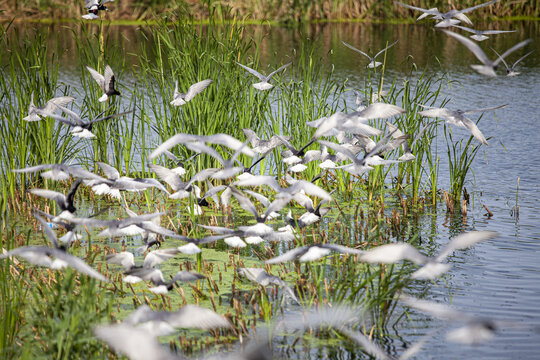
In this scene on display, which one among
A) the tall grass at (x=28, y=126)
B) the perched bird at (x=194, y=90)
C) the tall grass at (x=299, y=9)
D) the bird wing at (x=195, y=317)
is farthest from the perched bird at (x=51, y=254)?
the tall grass at (x=299, y=9)

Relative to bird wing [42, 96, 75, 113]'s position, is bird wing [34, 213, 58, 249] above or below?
below

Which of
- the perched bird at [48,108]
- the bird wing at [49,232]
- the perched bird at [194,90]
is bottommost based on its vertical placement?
the bird wing at [49,232]

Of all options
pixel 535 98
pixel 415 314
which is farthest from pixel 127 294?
pixel 535 98

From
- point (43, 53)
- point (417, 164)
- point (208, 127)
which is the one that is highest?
point (43, 53)

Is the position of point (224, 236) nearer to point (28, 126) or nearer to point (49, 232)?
point (49, 232)

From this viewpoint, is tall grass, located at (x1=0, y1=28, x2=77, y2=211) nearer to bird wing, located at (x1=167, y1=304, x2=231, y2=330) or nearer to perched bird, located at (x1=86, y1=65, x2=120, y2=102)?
perched bird, located at (x1=86, y1=65, x2=120, y2=102)

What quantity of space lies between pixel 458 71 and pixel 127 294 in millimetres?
10229

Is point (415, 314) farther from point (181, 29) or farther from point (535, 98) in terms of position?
point (535, 98)

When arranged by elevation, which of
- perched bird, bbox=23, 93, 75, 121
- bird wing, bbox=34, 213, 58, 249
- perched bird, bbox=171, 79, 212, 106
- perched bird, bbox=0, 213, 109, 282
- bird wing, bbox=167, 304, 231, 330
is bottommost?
bird wing, bbox=167, 304, 231, 330

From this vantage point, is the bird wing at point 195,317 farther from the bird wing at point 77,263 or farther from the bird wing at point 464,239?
the bird wing at point 464,239

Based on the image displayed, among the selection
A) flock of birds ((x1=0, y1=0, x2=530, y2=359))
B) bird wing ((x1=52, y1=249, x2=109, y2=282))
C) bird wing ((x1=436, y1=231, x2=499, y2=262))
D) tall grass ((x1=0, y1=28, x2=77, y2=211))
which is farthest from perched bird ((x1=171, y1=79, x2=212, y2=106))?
bird wing ((x1=436, y1=231, x2=499, y2=262))

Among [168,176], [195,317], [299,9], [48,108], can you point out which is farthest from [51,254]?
[299,9]

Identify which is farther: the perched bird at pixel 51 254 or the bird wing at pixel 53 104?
the bird wing at pixel 53 104

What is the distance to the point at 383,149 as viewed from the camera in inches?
183
